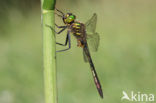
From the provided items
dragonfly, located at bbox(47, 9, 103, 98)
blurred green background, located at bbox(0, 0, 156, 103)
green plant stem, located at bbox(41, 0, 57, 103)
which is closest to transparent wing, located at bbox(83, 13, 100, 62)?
dragonfly, located at bbox(47, 9, 103, 98)

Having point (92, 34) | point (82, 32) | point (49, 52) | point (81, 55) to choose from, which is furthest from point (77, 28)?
point (81, 55)

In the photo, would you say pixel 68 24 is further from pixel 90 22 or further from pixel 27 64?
pixel 27 64

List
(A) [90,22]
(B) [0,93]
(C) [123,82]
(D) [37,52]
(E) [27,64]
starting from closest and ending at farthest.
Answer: (A) [90,22], (B) [0,93], (C) [123,82], (E) [27,64], (D) [37,52]

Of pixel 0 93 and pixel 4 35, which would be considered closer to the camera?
pixel 0 93

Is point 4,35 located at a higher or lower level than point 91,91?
higher

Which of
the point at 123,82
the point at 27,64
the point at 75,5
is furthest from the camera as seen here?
the point at 75,5

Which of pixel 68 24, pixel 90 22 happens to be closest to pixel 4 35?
pixel 90 22

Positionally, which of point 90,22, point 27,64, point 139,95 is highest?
point 90,22

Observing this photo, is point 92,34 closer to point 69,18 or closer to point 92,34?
point 92,34
